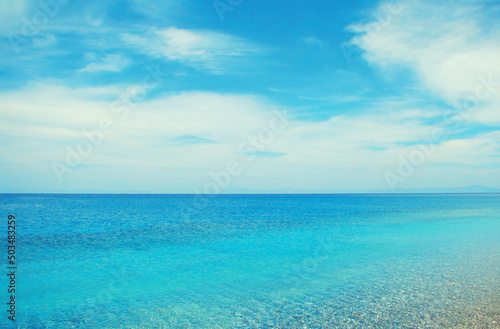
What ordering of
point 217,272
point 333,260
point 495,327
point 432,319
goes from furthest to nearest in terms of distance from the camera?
1. point 333,260
2. point 217,272
3. point 432,319
4. point 495,327

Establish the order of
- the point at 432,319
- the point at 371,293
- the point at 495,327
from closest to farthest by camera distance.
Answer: the point at 495,327 → the point at 432,319 → the point at 371,293

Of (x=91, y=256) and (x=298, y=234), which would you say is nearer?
(x=91, y=256)

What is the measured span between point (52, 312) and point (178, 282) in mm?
4847

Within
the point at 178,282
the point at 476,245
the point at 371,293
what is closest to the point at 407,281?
the point at 371,293

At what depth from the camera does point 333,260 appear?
58.2 feet

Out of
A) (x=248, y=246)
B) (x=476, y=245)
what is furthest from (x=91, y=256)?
(x=476, y=245)

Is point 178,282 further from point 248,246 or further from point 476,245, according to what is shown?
point 476,245

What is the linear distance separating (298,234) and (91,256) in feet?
55.6

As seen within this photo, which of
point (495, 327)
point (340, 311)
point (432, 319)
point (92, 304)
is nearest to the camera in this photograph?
point (495, 327)

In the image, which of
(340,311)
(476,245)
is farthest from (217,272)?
(476,245)

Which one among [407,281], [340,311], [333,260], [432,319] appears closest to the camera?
[432,319]

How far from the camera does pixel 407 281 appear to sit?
44.6ft

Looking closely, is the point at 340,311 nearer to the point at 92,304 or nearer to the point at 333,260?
the point at 333,260

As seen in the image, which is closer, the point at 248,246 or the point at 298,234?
the point at 248,246
